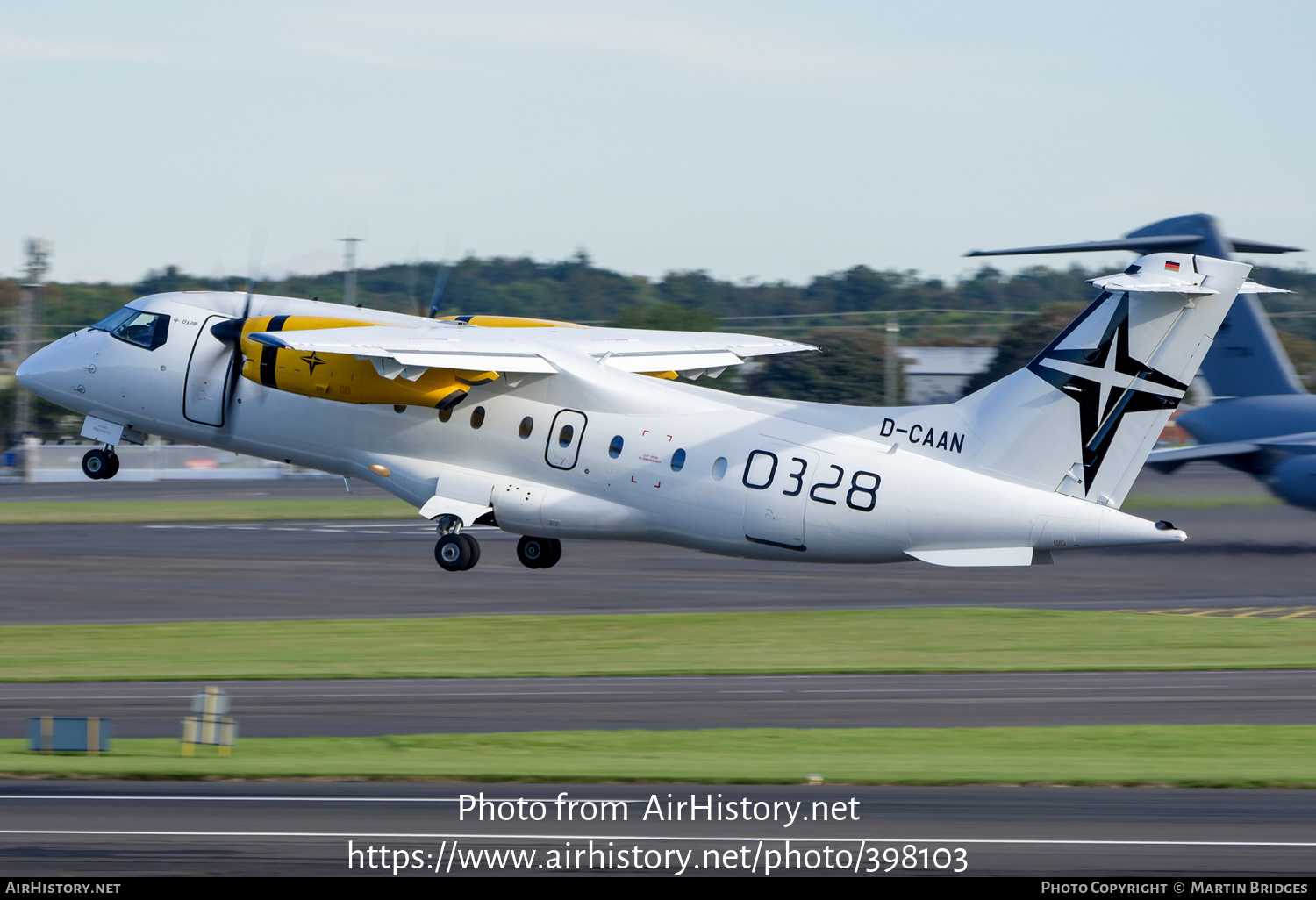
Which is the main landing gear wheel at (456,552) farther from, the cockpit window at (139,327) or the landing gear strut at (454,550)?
the cockpit window at (139,327)

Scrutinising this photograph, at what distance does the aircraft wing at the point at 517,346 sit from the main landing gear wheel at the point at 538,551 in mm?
4181

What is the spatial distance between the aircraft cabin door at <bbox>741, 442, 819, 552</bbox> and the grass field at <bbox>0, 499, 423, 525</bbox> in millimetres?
32345

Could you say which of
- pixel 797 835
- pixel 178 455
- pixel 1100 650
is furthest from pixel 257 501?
pixel 797 835

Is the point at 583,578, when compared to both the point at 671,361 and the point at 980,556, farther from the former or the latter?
the point at 980,556

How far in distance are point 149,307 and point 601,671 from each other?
12.6 m

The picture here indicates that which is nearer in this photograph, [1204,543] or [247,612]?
[247,612]

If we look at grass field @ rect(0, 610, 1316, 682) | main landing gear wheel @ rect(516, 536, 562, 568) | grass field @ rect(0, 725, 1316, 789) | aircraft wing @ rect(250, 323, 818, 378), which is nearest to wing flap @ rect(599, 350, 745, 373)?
aircraft wing @ rect(250, 323, 818, 378)

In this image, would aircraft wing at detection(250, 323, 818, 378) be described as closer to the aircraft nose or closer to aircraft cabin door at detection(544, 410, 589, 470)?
aircraft cabin door at detection(544, 410, 589, 470)

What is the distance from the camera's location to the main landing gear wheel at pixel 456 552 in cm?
2872

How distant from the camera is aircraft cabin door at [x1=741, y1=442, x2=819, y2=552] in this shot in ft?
84.7

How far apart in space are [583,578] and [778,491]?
49.5ft

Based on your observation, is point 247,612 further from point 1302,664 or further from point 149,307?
point 1302,664

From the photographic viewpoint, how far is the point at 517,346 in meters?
27.5
